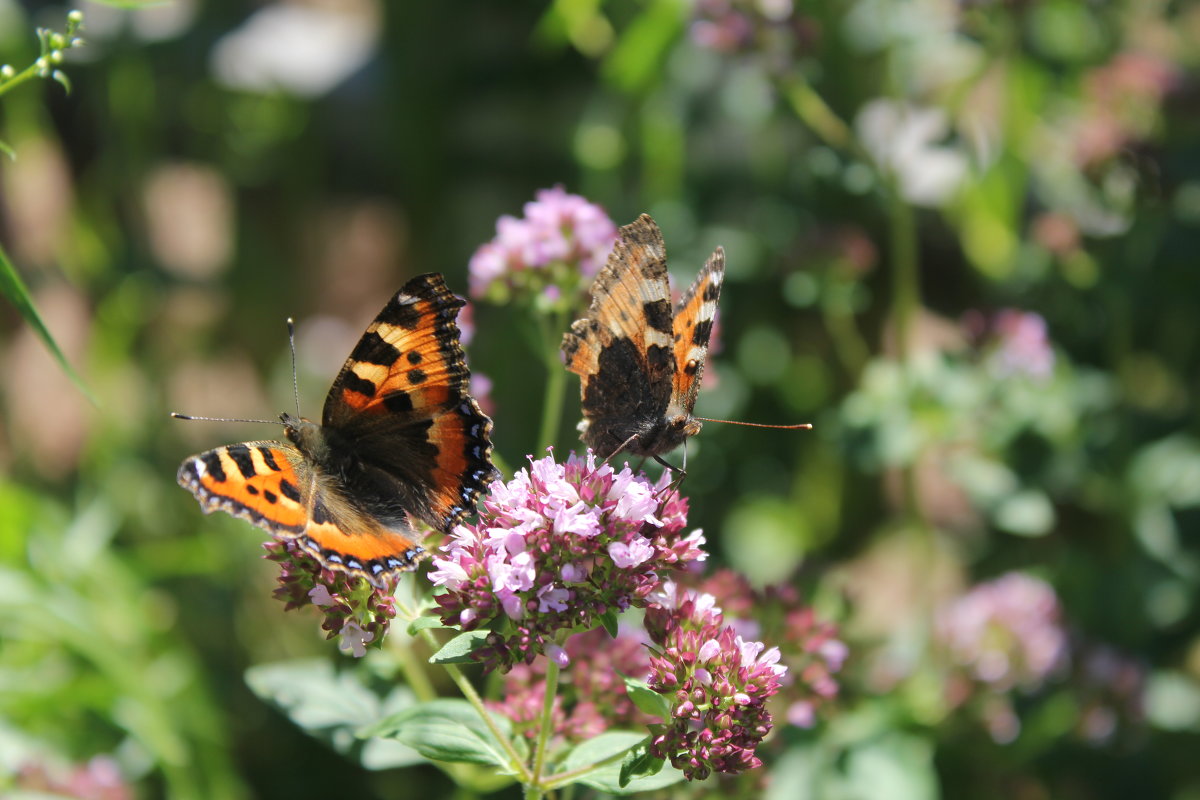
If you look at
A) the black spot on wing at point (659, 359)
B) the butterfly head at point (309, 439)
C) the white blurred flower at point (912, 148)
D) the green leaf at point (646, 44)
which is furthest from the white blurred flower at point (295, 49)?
the black spot on wing at point (659, 359)

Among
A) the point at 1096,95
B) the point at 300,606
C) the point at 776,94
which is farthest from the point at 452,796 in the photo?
the point at 1096,95

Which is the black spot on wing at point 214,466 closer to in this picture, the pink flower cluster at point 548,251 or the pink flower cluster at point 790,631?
the pink flower cluster at point 548,251

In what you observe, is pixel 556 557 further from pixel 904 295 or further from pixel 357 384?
pixel 904 295

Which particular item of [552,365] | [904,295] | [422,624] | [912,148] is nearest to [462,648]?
[422,624]

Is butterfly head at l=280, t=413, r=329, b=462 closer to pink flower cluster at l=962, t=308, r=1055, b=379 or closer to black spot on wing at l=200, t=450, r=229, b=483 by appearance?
black spot on wing at l=200, t=450, r=229, b=483

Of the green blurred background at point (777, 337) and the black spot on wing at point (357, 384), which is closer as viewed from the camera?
the black spot on wing at point (357, 384)
